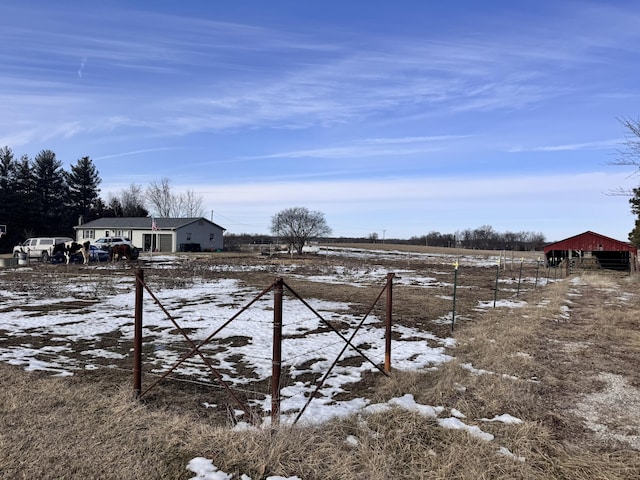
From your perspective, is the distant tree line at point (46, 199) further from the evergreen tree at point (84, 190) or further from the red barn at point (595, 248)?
the red barn at point (595, 248)

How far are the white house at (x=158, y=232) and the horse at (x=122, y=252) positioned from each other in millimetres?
15515

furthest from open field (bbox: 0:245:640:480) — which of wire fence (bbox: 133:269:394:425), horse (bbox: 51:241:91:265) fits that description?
horse (bbox: 51:241:91:265)

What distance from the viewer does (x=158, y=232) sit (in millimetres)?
51562

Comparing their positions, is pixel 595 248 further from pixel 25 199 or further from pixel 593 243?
pixel 25 199

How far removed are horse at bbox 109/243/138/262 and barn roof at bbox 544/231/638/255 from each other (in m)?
36.0

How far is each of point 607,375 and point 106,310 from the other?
11076 millimetres

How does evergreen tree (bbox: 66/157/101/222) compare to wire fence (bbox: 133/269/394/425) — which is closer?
wire fence (bbox: 133/269/394/425)

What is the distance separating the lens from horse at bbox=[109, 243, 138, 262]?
108 feet

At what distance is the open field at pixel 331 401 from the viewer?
3.62 m

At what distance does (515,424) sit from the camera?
456 centimetres

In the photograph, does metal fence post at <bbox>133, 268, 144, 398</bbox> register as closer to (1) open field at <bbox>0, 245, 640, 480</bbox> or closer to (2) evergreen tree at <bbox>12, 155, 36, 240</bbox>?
(1) open field at <bbox>0, 245, 640, 480</bbox>

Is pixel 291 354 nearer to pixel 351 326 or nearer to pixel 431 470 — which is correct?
pixel 351 326

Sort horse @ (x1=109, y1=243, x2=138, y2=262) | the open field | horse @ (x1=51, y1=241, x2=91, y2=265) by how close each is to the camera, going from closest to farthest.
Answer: the open field, horse @ (x1=51, y1=241, x2=91, y2=265), horse @ (x1=109, y1=243, x2=138, y2=262)

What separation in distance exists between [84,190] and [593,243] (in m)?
65.0
